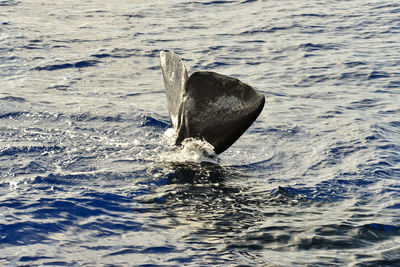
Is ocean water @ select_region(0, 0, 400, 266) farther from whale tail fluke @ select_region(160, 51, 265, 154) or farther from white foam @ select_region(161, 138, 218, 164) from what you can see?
whale tail fluke @ select_region(160, 51, 265, 154)

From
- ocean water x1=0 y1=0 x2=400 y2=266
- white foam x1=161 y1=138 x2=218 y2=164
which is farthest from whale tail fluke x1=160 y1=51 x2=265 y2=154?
ocean water x1=0 y1=0 x2=400 y2=266

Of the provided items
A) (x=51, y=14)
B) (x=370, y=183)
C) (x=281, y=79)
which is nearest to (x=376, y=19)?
(x=281, y=79)

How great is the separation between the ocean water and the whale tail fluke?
418 millimetres

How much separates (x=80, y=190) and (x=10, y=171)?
1.13m

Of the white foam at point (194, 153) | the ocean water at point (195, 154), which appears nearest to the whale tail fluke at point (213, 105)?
the white foam at point (194, 153)

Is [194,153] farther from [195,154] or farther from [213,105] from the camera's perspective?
[213,105]

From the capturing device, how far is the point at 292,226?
6.90m

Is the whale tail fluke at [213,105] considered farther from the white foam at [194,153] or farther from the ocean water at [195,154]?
the ocean water at [195,154]

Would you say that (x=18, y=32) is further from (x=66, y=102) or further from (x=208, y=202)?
(x=208, y=202)

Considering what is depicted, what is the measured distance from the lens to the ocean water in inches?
257

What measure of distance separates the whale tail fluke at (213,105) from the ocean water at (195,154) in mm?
418

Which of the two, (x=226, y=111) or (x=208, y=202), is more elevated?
(x=226, y=111)

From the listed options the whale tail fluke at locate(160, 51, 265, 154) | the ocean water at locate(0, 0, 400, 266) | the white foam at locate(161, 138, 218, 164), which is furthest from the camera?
the white foam at locate(161, 138, 218, 164)

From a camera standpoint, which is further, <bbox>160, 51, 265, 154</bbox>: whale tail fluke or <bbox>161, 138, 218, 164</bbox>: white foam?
<bbox>161, 138, 218, 164</bbox>: white foam
